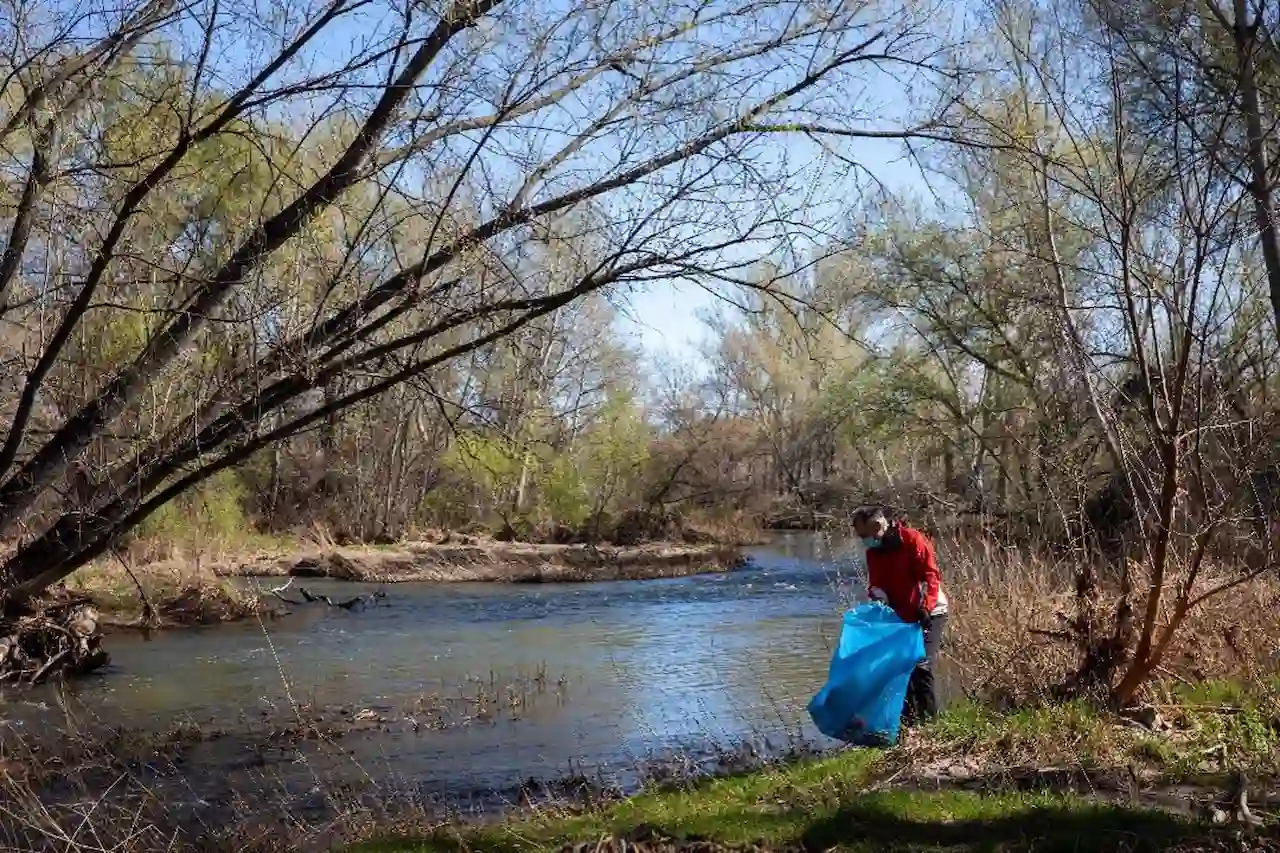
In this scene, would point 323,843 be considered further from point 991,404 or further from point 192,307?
point 991,404

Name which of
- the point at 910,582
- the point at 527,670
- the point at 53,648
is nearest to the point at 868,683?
the point at 910,582

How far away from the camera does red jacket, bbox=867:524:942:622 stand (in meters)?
7.75

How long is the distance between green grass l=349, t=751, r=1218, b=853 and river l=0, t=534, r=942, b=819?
2360mm

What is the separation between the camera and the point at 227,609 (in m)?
19.1

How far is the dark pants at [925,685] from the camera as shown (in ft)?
25.9

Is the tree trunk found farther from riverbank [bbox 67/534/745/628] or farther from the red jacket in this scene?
riverbank [bbox 67/534/745/628]

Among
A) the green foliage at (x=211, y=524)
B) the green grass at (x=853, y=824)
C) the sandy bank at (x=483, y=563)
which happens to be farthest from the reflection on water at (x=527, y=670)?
the sandy bank at (x=483, y=563)

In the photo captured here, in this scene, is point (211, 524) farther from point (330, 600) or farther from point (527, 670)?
point (527, 670)

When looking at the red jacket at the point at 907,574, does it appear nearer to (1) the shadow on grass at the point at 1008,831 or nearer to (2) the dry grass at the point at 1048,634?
(2) the dry grass at the point at 1048,634

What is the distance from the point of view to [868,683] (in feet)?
23.6

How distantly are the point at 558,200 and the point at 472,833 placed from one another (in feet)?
10.6

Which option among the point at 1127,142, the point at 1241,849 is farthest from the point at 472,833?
the point at 1127,142

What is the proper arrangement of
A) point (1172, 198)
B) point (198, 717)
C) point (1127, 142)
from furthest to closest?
1. point (198, 717)
2. point (1127, 142)
3. point (1172, 198)

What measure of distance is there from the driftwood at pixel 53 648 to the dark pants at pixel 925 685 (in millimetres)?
10087
